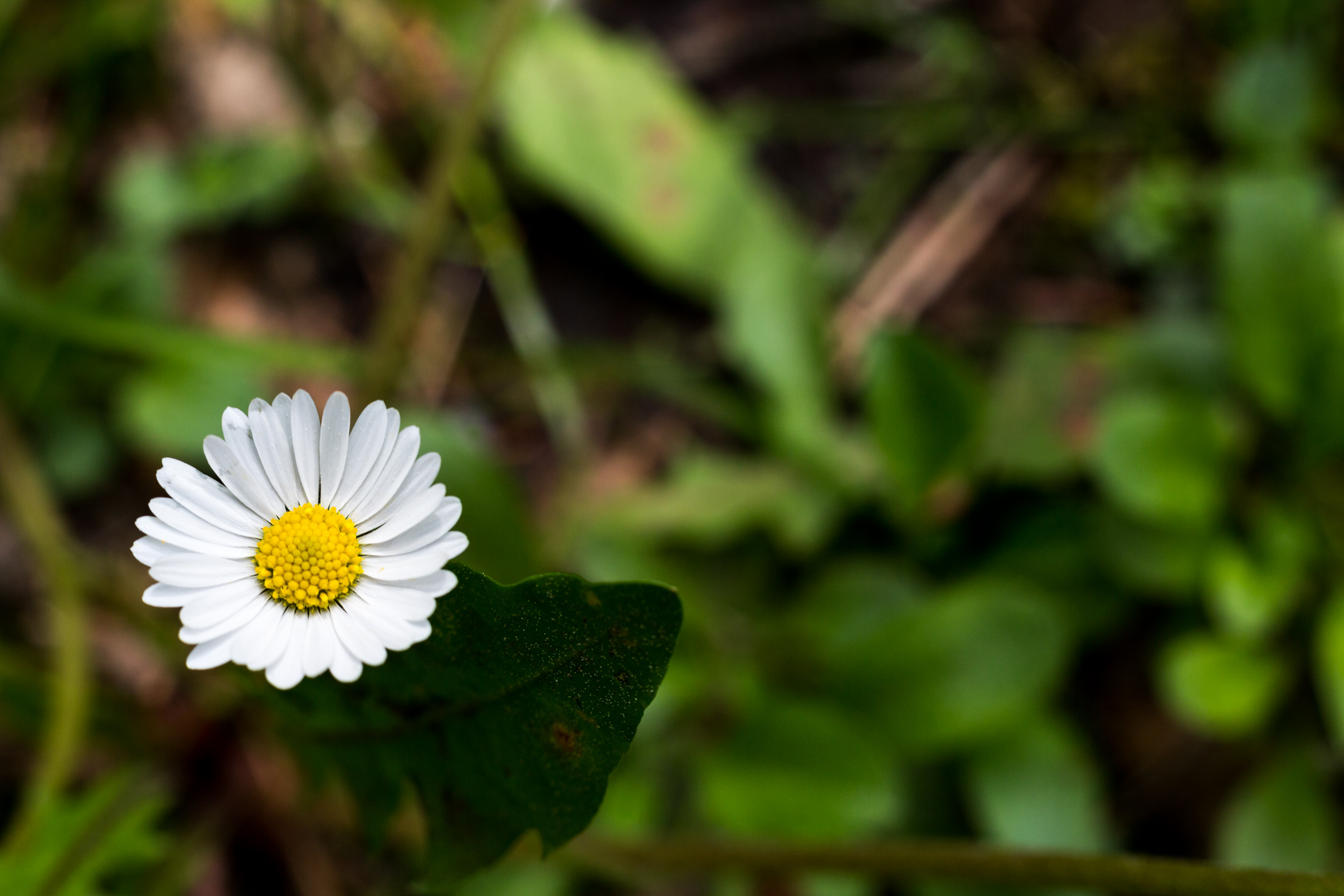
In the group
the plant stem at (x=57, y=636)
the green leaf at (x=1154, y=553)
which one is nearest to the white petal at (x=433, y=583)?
the plant stem at (x=57, y=636)

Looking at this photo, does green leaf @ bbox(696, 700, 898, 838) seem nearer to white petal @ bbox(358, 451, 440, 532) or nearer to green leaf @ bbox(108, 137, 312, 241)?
white petal @ bbox(358, 451, 440, 532)

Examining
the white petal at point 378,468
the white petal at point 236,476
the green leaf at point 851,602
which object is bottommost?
Answer: the green leaf at point 851,602

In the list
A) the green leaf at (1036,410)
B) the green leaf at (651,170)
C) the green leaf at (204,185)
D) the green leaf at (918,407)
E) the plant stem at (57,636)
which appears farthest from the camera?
the green leaf at (204,185)

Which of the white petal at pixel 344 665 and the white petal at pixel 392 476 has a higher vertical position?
the white petal at pixel 392 476

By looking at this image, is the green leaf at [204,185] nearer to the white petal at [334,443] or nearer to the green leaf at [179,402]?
the green leaf at [179,402]

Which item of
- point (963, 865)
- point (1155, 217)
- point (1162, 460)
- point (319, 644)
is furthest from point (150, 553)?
point (1155, 217)

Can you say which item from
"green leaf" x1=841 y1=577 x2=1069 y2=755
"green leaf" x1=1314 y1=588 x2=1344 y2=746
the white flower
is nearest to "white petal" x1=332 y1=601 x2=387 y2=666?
the white flower

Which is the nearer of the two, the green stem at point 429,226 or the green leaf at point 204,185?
the green stem at point 429,226
